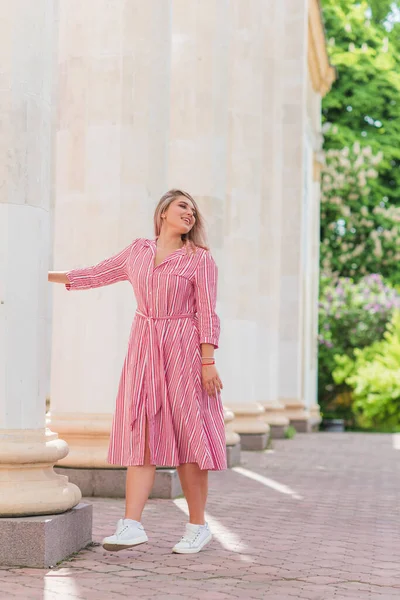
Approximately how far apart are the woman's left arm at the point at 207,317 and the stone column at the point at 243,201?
8.96m

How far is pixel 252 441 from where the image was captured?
1767cm

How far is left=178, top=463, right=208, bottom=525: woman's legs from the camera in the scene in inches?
289

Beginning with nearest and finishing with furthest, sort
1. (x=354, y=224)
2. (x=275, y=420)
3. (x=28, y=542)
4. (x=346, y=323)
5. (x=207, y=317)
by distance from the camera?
(x=28, y=542), (x=207, y=317), (x=275, y=420), (x=346, y=323), (x=354, y=224)

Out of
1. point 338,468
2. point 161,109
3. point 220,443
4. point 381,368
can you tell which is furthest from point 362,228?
point 220,443

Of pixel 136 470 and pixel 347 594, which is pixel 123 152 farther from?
pixel 347 594

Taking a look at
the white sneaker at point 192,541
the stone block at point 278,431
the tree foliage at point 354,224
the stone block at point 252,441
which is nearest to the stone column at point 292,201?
the stone block at point 278,431

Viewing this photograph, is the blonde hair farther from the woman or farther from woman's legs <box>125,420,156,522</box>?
woman's legs <box>125,420,156,522</box>

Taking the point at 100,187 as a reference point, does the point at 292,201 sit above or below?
above

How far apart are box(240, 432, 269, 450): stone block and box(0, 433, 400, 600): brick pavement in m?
4.13

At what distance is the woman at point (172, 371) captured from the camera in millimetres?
7223

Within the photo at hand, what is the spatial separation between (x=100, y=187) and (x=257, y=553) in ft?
13.3

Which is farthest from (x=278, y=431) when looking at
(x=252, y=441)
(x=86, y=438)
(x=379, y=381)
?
(x=86, y=438)

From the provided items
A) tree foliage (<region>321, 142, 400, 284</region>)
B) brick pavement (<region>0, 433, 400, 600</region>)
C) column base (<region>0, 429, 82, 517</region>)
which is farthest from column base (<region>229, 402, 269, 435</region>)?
tree foliage (<region>321, 142, 400, 284</region>)

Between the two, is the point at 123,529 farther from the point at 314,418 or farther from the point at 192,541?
the point at 314,418
